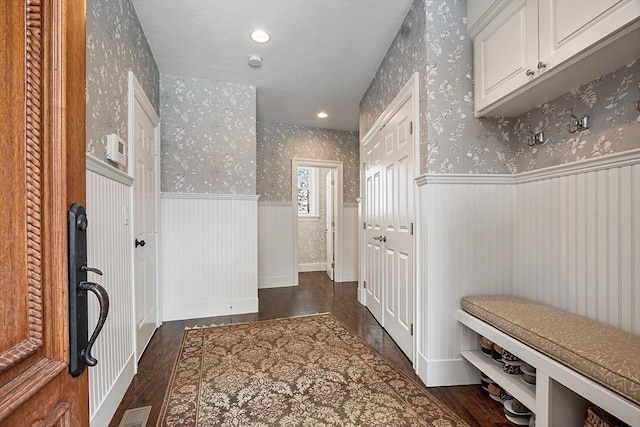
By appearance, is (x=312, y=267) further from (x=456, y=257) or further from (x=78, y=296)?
(x=78, y=296)

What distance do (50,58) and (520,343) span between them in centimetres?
184

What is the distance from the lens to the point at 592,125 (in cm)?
144

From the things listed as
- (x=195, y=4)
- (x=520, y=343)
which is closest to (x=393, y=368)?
(x=520, y=343)

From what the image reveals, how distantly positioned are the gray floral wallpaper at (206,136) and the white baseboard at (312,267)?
114 inches

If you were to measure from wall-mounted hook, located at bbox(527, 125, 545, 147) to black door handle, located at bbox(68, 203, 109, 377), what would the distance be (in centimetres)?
215

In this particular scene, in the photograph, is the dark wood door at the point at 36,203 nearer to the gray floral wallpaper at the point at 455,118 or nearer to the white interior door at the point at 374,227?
the gray floral wallpaper at the point at 455,118

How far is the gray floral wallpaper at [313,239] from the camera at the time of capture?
19.5ft

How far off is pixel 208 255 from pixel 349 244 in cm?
250

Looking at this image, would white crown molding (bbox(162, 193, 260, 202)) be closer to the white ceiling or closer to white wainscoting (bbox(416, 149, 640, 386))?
the white ceiling

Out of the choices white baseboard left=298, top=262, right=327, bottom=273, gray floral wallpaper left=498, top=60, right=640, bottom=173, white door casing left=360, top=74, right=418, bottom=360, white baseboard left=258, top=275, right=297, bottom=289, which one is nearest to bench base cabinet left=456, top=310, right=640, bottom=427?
white door casing left=360, top=74, right=418, bottom=360

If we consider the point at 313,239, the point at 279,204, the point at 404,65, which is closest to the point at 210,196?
the point at 279,204

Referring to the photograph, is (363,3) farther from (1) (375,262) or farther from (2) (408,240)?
(1) (375,262)

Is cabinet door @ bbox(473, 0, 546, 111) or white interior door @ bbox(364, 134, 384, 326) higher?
cabinet door @ bbox(473, 0, 546, 111)

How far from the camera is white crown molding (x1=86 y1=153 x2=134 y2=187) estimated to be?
1352mm
